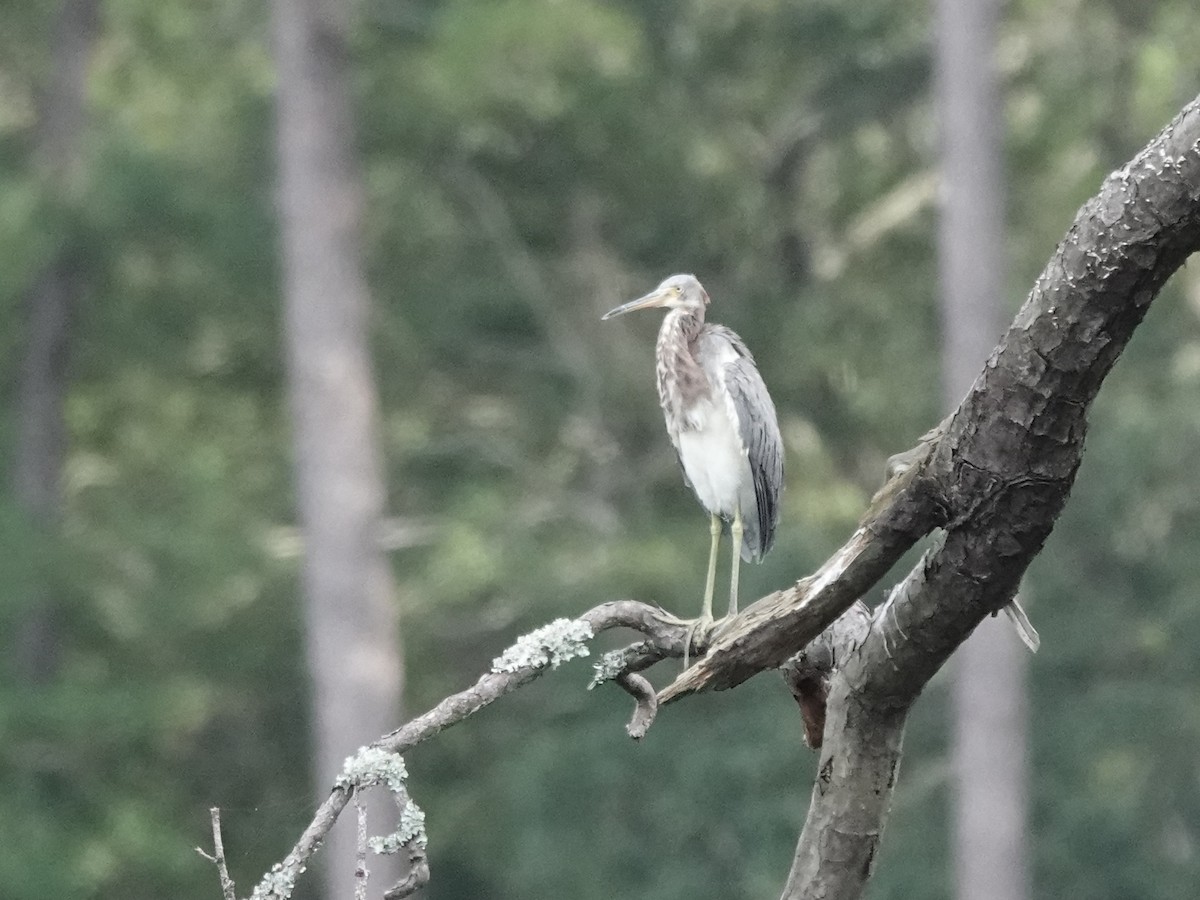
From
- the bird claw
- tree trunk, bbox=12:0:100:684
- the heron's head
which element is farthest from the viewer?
tree trunk, bbox=12:0:100:684

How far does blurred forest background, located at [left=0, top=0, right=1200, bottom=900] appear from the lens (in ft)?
37.6

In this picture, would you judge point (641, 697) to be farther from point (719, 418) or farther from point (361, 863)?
point (719, 418)

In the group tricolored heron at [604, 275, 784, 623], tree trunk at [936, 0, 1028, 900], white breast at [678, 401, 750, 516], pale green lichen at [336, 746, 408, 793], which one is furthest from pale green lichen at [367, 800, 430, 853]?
tree trunk at [936, 0, 1028, 900]

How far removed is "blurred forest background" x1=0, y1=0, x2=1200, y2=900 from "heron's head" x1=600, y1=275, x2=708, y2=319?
5871mm

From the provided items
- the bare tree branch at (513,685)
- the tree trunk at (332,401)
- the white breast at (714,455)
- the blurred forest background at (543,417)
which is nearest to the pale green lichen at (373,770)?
the bare tree branch at (513,685)

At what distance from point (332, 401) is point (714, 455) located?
533 cm

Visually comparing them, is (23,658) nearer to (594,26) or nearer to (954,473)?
(594,26)

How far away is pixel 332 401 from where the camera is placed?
9672mm

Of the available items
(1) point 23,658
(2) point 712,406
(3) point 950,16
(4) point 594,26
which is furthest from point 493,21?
(2) point 712,406

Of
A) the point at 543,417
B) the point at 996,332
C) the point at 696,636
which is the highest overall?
the point at 543,417

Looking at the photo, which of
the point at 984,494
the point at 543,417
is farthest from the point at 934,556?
the point at 543,417

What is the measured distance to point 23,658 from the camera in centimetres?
1259

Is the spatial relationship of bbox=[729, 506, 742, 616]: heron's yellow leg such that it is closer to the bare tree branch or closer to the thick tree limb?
the bare tree branch

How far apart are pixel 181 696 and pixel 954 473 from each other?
33.3 ft
